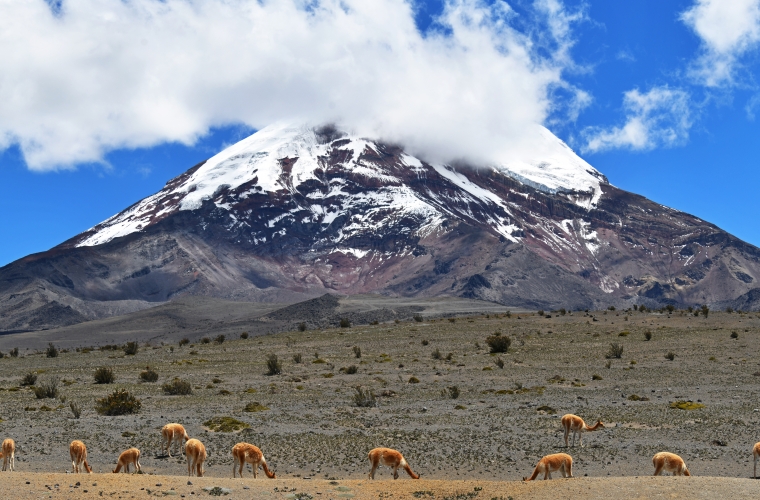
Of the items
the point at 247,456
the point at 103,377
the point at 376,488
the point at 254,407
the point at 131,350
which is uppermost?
the point at 131,350

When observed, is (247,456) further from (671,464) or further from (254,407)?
(254,407)

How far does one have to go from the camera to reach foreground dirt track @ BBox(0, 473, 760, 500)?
1177 cm

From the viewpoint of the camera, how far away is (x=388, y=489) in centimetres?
1311

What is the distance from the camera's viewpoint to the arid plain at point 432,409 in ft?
52.4

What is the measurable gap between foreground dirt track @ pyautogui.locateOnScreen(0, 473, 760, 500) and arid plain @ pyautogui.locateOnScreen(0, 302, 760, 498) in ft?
0.24

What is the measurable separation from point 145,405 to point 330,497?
549 inches

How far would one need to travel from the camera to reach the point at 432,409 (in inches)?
950

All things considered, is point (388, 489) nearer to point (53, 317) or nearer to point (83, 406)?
point (83, 406)

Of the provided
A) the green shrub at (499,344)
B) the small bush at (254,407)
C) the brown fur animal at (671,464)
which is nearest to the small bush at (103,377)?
the small bush at (254,407)

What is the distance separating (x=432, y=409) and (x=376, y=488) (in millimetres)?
11059

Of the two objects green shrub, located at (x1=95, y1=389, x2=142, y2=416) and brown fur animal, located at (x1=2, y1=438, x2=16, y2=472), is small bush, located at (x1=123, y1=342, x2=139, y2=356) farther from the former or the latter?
brown fur animal, located at (x1=2, y1=438, x2=16, y2=472)

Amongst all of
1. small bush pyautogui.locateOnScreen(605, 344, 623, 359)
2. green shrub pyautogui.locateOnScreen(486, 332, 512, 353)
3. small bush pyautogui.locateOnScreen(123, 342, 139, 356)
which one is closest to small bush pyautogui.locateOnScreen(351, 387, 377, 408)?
small bush pyautogui.locateOnScreen(605, 344, 623, 359)

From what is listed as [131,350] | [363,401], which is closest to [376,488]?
[363,401]

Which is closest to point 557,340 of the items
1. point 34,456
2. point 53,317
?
point 34,456
